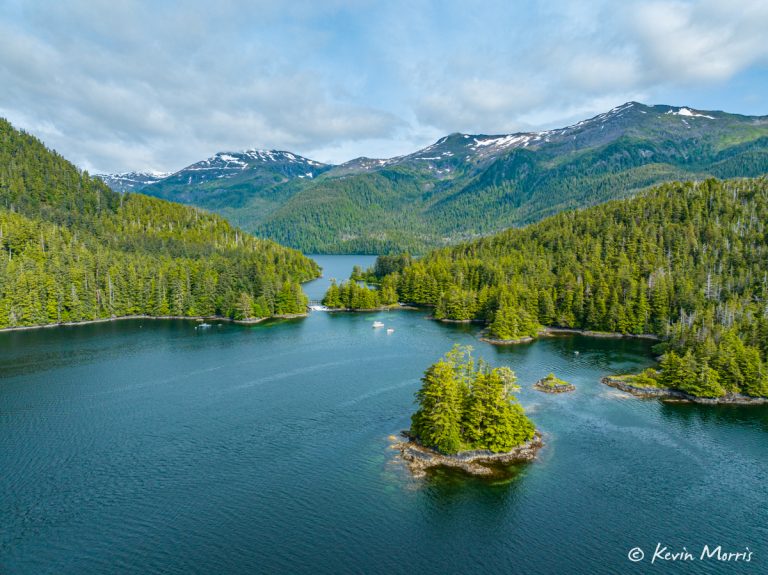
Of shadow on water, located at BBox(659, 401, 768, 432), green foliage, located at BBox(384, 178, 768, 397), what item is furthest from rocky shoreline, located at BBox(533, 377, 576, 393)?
green foliage, located at BBox(384, 178, 768, 397)

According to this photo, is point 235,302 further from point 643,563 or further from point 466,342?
point 643,563

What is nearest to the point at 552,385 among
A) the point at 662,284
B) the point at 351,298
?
the point at 662,284

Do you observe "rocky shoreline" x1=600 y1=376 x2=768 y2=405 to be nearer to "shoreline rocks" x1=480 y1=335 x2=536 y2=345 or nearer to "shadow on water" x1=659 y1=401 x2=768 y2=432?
"shadow on water" x1=659 y1=401 x2=768 y2=432

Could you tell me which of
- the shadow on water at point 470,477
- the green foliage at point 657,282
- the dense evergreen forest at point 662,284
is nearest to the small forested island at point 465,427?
the shadow on water at point 470,477

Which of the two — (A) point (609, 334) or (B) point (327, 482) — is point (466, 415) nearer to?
(B) point (327, 482)

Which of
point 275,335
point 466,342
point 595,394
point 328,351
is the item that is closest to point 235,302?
point 275,335
